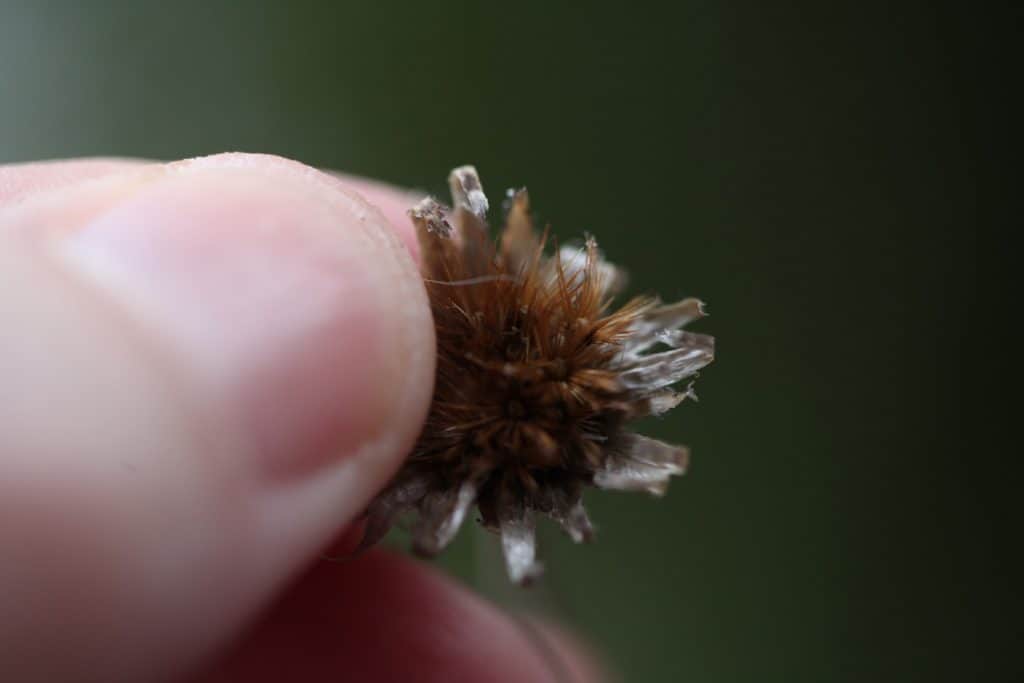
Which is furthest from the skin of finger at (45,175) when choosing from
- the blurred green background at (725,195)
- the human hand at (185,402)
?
the blurred green background at (725,195)

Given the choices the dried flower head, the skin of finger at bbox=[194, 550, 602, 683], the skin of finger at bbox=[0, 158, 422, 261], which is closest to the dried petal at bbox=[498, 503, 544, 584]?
the dried flower head

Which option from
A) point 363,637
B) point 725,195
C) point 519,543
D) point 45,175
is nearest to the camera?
point 519,543

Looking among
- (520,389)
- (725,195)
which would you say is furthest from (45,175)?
(725,195)

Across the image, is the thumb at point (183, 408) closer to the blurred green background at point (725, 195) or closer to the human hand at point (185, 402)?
the human hand at point (185, 402)

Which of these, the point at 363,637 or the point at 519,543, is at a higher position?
the point at 519,543

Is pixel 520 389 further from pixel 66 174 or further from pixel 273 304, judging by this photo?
pixel 66 174

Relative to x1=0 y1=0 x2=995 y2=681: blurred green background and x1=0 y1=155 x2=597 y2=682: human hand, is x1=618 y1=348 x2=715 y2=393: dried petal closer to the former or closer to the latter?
x1=0 y1=155 x2=597 y2=682: human hand

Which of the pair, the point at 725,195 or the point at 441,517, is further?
the point at 725,195
